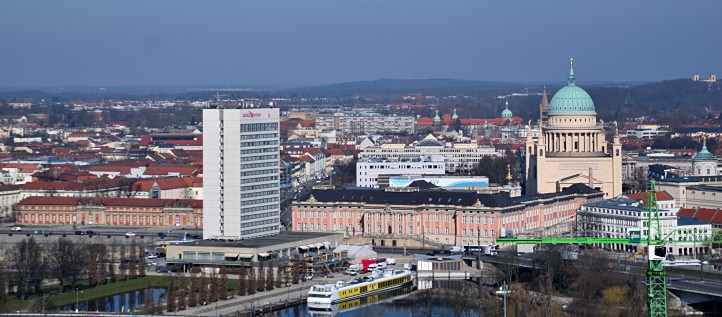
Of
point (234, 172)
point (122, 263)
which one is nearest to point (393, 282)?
point (234, 172)

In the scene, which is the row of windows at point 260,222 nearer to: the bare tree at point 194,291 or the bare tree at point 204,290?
the bare tree at point 194,291

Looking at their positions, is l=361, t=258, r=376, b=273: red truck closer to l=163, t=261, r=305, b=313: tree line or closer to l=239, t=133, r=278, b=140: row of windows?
l=163, t=261, r=305, b=313: tree line

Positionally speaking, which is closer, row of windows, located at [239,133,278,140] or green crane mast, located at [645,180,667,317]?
green crane mast, located at [645,180,667,317]

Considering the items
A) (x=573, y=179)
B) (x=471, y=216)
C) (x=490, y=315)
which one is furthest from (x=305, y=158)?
(x=490, y=315)

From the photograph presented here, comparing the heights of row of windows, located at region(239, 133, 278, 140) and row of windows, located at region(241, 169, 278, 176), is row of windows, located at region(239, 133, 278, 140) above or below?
above

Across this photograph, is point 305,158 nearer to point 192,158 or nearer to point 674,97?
point 192,158

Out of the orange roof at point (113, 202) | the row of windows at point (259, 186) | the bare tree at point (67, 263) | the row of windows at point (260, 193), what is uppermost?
the row of windows at point (259, 186)

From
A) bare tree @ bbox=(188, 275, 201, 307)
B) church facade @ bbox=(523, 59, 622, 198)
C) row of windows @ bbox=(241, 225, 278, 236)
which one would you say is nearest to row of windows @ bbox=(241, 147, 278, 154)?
row of windows @ bbox=(241, 225, 278, 236)

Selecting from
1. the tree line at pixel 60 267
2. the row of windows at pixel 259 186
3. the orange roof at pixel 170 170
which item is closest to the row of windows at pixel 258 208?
the row of windows at pixel 259 186
